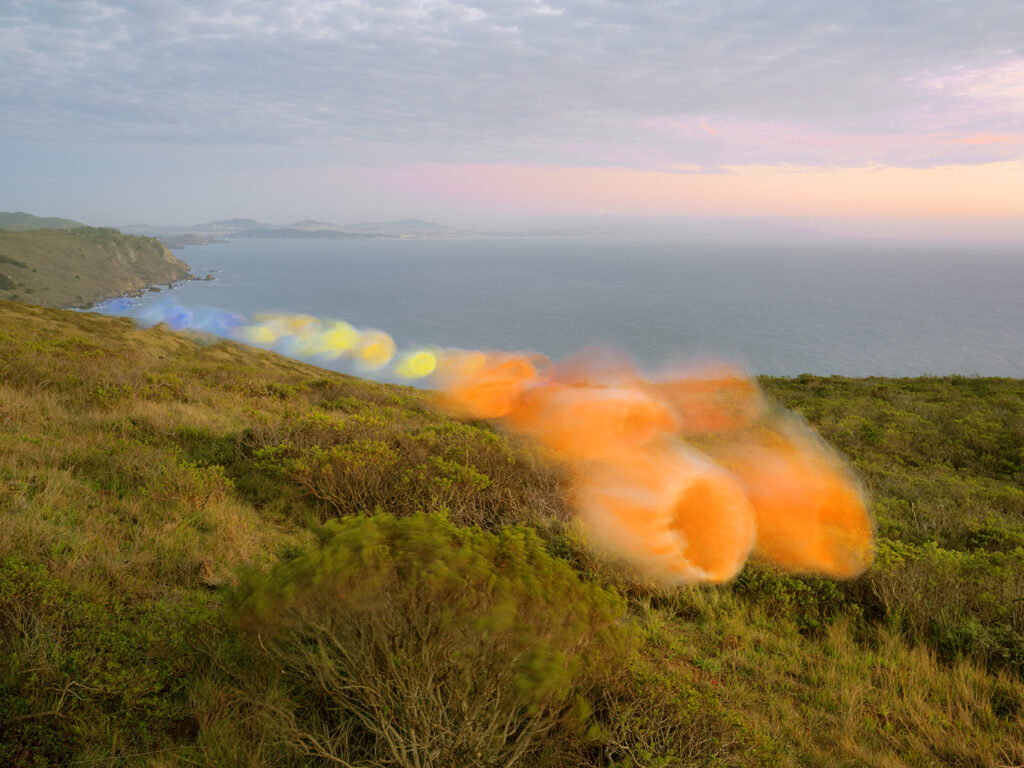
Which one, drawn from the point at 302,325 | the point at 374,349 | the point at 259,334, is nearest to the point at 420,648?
the point at 374,349

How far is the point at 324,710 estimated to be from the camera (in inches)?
136

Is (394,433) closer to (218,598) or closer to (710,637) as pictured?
(218,598)

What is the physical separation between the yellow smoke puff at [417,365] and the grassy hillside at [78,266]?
7774cm

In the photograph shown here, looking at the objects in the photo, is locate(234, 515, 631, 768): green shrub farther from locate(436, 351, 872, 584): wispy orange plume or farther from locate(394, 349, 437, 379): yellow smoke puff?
locate(394, 349, 437, 379): yellow smoke puff

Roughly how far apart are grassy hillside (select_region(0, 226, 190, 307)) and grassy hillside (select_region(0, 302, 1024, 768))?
127027 mm

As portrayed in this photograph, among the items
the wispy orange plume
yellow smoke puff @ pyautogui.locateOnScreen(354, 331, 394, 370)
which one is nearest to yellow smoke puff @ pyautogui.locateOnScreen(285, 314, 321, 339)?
yellow smoke puff @ pyautogui.locateOnScreen(354, 331, 394, 370)

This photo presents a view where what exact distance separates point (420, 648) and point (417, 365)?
2958 inches

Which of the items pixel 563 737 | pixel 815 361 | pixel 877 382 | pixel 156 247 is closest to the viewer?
pixel 563 737

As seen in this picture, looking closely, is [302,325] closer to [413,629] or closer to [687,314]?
[687,314]

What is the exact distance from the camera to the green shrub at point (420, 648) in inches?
121

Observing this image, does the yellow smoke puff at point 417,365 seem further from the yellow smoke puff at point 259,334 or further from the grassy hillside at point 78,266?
the grassy hillside at point 78,266

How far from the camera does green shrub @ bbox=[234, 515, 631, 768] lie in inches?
121

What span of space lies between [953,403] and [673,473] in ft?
60.1

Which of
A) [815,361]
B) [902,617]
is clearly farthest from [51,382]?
[815,361]
